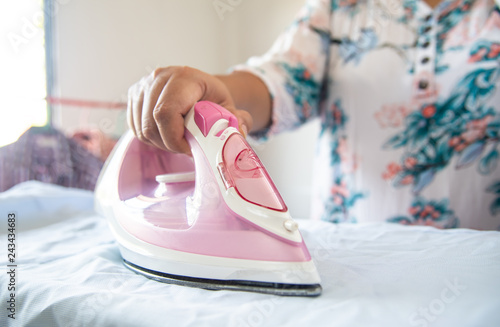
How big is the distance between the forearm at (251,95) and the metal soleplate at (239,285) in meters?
0.55

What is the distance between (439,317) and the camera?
38cm

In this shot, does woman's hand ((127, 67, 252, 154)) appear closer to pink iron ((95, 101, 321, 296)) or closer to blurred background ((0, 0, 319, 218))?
pink iron ((95, 101, 321, 296))

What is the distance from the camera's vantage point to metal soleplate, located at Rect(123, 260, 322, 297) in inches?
18.9

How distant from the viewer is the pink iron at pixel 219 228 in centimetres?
51

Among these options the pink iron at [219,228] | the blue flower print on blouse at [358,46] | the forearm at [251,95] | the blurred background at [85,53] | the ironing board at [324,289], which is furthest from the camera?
the blurred background at [85,53]

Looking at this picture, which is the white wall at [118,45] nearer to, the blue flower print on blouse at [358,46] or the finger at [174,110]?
the blue flower print on blouse at [358,46]

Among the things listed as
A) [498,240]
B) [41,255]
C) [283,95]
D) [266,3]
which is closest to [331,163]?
[283,95]

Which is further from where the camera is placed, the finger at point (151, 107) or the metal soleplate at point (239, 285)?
the finger at point (151, 107)

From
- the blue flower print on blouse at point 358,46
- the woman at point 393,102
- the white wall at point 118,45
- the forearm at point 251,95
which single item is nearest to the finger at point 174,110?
the woman at point 393,102

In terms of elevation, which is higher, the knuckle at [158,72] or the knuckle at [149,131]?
the knuckle at [158,72]

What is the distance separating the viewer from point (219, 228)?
559mm

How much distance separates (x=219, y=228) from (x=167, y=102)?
0.86ft

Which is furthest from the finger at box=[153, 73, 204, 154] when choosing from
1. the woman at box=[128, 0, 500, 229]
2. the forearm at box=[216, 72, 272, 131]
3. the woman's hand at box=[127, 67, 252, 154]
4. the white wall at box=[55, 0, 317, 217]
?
the white wall at box=[55, 0, 317, 217]

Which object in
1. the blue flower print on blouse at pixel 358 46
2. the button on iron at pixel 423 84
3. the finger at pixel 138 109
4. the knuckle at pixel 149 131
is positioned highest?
the blue flower print on blouse at pixel 358 46
